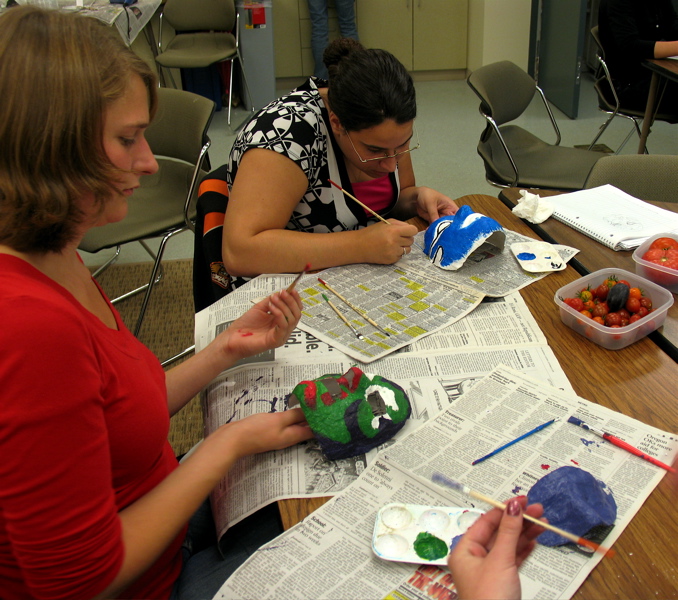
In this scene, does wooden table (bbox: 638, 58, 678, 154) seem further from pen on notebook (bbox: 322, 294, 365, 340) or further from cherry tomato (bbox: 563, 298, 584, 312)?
pen on notebook (bbox: 322, 294, 365, 340)

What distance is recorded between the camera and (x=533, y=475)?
0.79 m

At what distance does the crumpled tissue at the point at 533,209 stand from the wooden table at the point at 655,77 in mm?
1614

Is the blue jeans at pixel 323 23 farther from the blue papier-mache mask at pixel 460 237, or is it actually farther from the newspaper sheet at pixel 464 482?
the newspaper sheet at pixel 464 482

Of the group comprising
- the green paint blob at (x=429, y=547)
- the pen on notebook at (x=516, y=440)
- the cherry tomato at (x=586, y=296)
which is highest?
the cherry tomato at (x=586, y=296)

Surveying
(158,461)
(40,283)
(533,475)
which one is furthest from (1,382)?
(533,475)

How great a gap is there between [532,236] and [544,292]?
273 millimetres

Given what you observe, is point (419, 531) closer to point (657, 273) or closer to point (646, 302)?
point (646, 302)

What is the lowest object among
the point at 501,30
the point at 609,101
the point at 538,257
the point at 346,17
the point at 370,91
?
the point at 538,257

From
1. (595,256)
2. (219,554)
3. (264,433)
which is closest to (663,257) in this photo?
(595,256)

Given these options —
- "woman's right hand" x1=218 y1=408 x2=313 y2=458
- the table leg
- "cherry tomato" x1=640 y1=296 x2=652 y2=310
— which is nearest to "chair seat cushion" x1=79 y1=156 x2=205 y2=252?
"woman's right hand" x1=218 y1=408 x2=313 y2=458

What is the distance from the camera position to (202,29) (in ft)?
14.8

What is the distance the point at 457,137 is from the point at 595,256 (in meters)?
3.21

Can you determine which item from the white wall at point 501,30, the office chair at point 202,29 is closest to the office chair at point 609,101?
the white wall at point 501,30

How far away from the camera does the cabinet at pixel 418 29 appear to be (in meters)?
5.21
